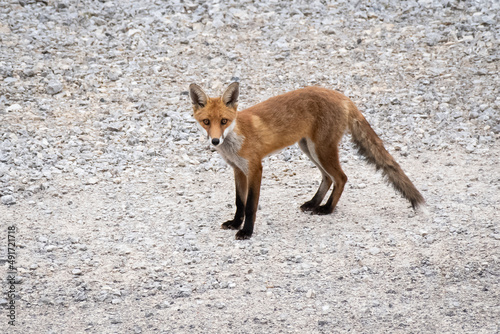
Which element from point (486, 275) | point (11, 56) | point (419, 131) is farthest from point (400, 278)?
point (11, 56)

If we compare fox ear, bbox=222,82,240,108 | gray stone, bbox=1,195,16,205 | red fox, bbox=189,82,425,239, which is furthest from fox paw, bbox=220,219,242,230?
gray stone, bbox=1,195,16,205

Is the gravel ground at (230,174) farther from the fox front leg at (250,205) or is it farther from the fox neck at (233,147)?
the fox neck at (233,147)

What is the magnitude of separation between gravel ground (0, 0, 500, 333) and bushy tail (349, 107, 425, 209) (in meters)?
0.30

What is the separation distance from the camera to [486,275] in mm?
5062

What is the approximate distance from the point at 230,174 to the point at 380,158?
230 centimetres

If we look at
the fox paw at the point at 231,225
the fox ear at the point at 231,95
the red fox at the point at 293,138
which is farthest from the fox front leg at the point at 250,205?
the fox ear at the point at 231,95

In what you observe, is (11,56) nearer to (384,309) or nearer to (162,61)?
(162,61)

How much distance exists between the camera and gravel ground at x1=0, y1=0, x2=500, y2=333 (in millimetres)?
4805

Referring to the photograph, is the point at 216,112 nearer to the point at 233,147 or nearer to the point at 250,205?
the point at 233,147

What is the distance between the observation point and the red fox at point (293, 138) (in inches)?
235

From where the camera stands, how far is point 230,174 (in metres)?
7.85

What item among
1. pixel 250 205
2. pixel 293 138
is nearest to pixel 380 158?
pixel 293 138

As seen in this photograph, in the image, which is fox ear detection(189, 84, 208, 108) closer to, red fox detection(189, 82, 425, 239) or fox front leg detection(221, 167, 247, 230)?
red fox detection(189, 82, 425, 239)

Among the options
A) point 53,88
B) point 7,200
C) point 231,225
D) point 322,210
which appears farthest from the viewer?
point 53,88
